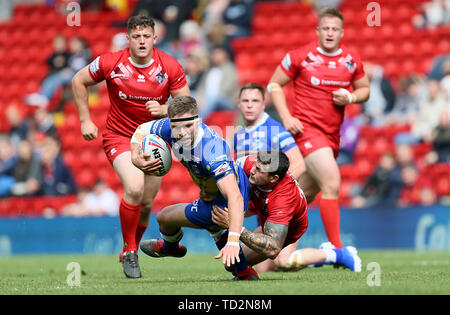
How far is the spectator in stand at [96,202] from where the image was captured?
14.2 metres

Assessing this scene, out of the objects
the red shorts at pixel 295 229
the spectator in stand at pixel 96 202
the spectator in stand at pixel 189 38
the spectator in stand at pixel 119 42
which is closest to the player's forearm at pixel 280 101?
the red shorts at pixel 295 229

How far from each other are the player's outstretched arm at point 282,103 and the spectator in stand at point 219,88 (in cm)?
642

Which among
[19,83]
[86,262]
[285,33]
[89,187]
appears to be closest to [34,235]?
[89,187]

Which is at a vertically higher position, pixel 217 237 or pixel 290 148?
pixel 290 148

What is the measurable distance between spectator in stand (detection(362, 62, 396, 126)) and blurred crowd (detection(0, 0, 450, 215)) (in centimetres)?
2

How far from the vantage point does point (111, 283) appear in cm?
658

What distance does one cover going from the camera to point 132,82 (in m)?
7.77

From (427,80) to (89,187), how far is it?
701cm

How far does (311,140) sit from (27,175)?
310 inches

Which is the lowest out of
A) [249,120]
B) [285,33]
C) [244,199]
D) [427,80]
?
[244,199]

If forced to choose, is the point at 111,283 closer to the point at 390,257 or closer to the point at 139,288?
the point at 139,288

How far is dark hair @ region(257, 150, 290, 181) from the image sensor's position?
254 inches

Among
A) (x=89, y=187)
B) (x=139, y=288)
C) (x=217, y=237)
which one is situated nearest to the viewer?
(x=139, y=288)

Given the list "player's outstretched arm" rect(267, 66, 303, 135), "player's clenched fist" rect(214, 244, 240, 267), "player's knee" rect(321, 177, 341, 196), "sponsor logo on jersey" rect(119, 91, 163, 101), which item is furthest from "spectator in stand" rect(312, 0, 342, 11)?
"player's clenched fist" rect(214, 244, 240, 267)
